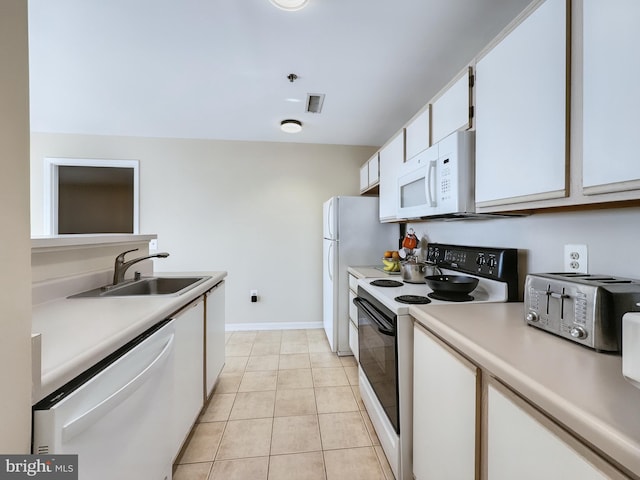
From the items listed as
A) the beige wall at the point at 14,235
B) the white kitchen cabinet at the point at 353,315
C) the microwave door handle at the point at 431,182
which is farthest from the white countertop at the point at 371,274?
the beige wall at the point at 14,235

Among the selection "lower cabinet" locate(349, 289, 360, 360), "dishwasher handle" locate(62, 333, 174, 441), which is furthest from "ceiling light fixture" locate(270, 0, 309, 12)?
"lower cabinet" locate(349, 289, 360, 360)

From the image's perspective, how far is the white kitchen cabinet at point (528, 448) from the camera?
21.6 inches

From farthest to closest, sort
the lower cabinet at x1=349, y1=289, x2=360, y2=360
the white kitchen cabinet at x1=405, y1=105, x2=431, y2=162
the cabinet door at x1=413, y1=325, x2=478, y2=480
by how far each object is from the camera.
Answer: the lower cabinet at x1=349, y1=289, x2=360, y2=360 < the white kitchen cabinet at x1=405, y1=105, x2=431, y2=162 < the cabinet door at x1=413, y1=325, x2=478, y2=480

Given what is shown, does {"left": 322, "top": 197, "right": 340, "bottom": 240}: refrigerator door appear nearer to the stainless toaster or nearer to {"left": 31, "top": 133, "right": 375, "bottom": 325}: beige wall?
{"left": 31, "top": 133, "right": 375, "bottom": 325}: beige wall

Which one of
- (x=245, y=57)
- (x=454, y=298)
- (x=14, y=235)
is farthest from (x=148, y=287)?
(x=454, y=298)

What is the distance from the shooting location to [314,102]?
2525 mm

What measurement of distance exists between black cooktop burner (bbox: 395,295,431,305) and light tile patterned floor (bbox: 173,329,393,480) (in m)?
0.88

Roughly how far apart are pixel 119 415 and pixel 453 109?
189 centimetres

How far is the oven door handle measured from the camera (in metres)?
1.34

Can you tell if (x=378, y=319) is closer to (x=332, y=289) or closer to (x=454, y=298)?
(x=454, y=298)

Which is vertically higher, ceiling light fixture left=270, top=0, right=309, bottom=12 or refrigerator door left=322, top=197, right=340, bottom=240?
ceiling light fixture left=270, top=0, right=309, bottom=12

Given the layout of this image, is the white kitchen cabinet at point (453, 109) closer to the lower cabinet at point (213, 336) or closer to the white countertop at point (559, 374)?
the white countertop at point (559, 374)

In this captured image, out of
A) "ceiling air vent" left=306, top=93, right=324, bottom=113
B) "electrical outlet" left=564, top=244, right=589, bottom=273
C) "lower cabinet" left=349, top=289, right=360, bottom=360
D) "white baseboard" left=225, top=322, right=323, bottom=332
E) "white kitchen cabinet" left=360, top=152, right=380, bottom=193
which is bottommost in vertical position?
"white baseboard" left=225, top=322, right=323, bottom=332

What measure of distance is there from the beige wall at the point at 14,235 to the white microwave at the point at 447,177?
4.92 feet
